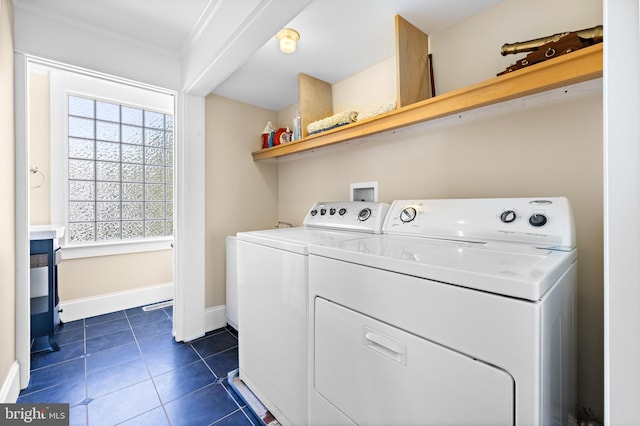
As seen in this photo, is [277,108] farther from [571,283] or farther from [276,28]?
[571,283]

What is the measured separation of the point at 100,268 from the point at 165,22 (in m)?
2.41

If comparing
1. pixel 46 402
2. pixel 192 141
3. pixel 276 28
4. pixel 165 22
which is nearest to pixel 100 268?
pixel 46 402

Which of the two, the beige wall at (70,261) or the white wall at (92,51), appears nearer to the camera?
the white wall at (92,51)

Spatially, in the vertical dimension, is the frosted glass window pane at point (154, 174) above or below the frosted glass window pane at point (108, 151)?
below

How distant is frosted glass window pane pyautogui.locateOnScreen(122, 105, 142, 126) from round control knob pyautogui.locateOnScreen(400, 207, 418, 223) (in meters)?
3.18

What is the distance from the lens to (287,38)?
5.34 feet

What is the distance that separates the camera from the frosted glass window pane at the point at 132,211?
3043mm

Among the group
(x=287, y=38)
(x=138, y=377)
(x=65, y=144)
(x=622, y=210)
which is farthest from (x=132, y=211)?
(x=622, y=210)

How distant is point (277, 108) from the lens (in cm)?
281

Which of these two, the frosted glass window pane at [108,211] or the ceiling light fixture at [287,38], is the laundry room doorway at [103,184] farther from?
the ceiling light fixture at [287,38]

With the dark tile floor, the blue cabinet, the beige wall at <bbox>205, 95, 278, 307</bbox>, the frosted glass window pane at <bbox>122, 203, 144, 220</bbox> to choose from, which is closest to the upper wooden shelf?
the beige wall at <bbox>205, 95, 278, 307</bbox>

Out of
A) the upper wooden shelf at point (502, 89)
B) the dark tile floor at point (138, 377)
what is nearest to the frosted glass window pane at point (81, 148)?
the dark tile floor at point (138, 377)

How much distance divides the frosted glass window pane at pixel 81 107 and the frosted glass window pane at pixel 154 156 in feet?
1.92

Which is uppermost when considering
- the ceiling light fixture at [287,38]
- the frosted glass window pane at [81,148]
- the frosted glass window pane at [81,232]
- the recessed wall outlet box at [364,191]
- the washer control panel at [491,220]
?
the ceiling light fixture at [287,38]
